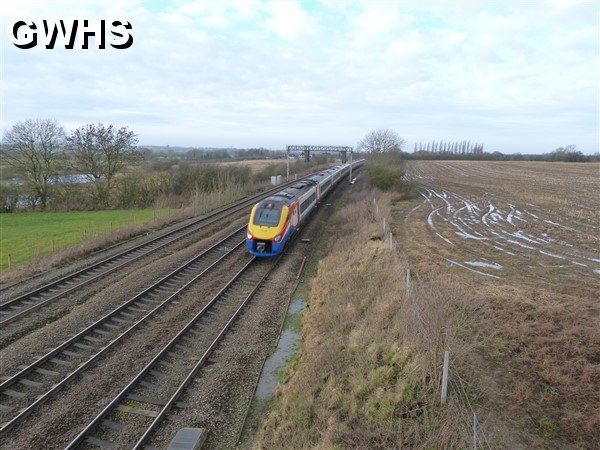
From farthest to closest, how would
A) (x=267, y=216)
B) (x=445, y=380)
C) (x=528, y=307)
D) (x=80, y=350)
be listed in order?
(x=267, y=216) → (x=528, y=307) → (x=80, y=350) → (x=445, y=380)

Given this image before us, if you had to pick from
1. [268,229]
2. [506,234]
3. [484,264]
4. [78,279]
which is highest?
[268,229]

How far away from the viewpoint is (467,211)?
31.1 meters

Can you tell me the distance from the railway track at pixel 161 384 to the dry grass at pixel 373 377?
2.10 m

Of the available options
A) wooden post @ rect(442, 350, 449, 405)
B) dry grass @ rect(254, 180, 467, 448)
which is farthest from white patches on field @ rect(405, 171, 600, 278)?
wooden post @ rect(442, 350, 449, 405)

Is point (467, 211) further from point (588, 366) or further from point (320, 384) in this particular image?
point (320, 384)

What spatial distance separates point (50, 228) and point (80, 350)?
23677 mm

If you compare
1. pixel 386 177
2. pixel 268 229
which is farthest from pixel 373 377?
pixel 386 177

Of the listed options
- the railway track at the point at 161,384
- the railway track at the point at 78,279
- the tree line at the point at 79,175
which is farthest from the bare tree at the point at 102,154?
the railway track at the point at 161,384

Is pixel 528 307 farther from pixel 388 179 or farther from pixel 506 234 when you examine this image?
pixel 388 179

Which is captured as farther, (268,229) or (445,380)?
(268,229)

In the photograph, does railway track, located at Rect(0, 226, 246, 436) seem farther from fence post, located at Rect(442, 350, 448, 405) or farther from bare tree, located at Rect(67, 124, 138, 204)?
bare tree, located at Rect(67, 124, 138, 204)

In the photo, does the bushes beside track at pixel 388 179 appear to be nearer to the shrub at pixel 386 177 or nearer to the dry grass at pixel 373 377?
the shrub at pixel 386 177

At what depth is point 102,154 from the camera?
132 ft

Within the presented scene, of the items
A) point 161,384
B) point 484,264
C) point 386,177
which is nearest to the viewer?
point 161,384
